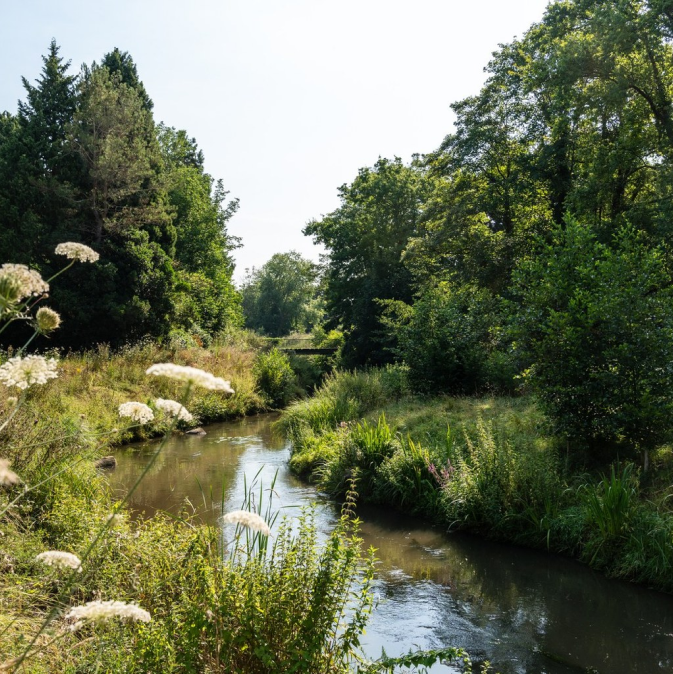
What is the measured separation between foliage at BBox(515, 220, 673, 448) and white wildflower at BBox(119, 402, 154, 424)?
269 inches

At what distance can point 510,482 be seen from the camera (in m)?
8.16

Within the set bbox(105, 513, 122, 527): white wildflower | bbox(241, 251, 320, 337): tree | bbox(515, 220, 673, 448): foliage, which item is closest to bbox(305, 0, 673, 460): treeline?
bbox(515, 220, 673, 448): foliage

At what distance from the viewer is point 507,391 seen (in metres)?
14.8

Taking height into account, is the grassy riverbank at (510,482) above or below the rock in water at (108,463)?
above

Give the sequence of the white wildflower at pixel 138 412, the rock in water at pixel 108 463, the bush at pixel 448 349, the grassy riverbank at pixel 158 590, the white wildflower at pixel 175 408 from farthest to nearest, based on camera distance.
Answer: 1. the bush at pixel 448 349
2. the rock in water at pixel 108 463
3. the grassy riverbank at pixel 158 590
4. the white wildflower at pixel 138 412
5. the white wildflower at pixel 175 408

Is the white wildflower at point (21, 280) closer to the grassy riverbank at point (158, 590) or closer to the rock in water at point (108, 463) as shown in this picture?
the grassy riverbank at point (158, 590)

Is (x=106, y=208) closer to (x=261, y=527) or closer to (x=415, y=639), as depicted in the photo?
(x=415, y=639)

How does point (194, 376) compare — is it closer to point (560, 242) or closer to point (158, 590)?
point (158, 590)

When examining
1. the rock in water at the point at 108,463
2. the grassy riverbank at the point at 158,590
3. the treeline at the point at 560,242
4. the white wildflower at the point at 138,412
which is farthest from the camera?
the rock in water at the point at 108,463

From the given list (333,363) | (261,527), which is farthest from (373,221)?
(261,527)

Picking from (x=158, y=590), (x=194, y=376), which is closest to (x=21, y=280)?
(x=194, y=376)

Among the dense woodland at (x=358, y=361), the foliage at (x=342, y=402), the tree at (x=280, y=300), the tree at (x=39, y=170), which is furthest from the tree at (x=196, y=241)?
the tree at (x=280, y=300)

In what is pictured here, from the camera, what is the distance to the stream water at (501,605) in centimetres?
525

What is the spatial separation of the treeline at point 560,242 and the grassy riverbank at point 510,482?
0.71 m
